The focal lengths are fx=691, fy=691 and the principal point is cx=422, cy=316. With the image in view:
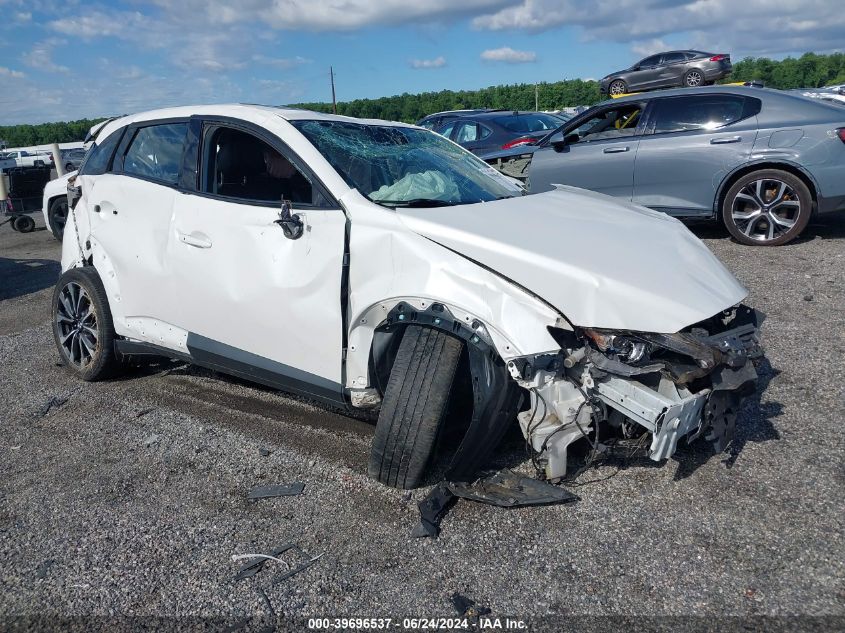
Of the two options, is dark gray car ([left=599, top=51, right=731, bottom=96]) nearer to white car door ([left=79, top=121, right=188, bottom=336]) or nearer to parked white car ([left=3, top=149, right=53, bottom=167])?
white car door ([left=79, top=121, right=188, bottom=336])

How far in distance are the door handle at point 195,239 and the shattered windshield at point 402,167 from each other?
825mm

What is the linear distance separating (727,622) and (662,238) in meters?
1.92

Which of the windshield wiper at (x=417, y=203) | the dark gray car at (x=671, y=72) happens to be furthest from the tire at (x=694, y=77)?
the windshield wiper at (x=417, y=203)

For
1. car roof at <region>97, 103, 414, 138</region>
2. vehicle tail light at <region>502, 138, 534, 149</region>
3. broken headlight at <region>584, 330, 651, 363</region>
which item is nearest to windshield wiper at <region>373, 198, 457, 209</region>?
car roof at <region>97, 103, 414, 138</region>

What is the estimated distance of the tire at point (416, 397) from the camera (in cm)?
315

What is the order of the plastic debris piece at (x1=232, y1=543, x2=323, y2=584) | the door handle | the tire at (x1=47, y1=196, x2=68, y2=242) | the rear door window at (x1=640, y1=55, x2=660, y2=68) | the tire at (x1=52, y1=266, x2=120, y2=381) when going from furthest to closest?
the rear door window at (x1=640, y1=55, x2=660, y2=68) < the tire at (x1=47, y1=196, x2=68, y2=242) < the tire at (x1=52, y1=266, x2=120, y2=381) < the door handle < the plastic debris piece at (x1=232, y1=543, x2=323, y2=584)

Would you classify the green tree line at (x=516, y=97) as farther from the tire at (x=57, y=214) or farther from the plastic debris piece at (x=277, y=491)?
the plastic debris piece at (x=277, y=491)

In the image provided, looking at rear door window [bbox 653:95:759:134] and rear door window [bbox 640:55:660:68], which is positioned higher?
rear door window [bbox 640:55:660:68]

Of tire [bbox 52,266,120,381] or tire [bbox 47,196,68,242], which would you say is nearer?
tire [bbox 52,266,120,381]

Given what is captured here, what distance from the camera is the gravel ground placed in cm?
261

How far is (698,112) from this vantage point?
806cm

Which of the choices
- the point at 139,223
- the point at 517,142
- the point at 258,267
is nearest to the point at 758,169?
the point at 517,142

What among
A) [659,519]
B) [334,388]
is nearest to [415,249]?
[334,388]

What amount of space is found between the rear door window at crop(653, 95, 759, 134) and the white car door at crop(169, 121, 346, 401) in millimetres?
5828
